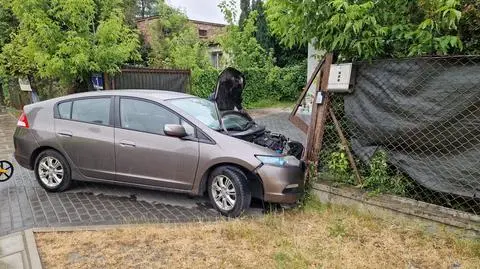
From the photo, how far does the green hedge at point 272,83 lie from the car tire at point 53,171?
11794 mm

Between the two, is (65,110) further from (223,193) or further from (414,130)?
(414,130)

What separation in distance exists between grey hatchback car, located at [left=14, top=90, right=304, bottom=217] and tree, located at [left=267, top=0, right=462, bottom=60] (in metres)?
1.58

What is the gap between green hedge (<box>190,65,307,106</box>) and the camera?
18.4 meters

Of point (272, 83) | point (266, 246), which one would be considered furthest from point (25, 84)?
point (266, 246)

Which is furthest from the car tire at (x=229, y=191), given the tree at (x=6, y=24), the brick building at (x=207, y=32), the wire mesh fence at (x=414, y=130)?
the brick building at (x=207, y=32)

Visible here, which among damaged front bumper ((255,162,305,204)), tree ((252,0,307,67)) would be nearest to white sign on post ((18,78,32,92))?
tree ((252,0,307,67))

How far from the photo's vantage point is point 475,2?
3.84m

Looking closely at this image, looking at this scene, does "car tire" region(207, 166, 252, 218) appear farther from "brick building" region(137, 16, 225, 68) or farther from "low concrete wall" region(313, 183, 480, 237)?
"brick building" region(137, 16, 225, 68)

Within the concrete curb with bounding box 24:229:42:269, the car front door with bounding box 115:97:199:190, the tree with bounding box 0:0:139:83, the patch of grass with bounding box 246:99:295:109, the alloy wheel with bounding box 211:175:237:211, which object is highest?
the tree with bounding box 0:0:139:83

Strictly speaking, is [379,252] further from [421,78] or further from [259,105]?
[259,105]

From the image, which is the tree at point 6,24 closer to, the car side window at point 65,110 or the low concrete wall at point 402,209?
the car side window at point 65,110

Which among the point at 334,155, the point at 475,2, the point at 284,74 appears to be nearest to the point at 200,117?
the point at 334,155

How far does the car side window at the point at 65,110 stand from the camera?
5438mm

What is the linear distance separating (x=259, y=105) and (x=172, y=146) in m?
13.9
